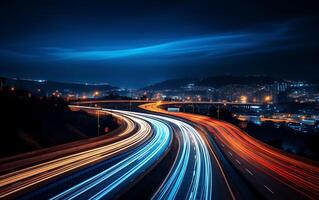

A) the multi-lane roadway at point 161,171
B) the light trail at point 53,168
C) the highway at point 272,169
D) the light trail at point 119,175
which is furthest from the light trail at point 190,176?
the light trail at point 53,168

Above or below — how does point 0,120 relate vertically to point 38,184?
above

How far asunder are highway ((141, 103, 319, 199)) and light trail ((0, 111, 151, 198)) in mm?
12998

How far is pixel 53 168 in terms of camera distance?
28.9 m

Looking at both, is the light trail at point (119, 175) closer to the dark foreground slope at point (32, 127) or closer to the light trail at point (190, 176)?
the light trail at point (190, 176)

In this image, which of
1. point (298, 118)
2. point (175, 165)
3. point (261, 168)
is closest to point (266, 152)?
point (261, 168)

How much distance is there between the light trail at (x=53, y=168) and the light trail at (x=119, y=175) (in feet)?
8.62

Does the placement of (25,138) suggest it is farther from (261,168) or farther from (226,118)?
(226,118)

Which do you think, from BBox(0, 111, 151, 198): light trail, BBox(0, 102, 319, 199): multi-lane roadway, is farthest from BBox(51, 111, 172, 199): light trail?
BBox(0, 111, 151, 198): light trail

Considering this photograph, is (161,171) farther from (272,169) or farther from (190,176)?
(272,169)

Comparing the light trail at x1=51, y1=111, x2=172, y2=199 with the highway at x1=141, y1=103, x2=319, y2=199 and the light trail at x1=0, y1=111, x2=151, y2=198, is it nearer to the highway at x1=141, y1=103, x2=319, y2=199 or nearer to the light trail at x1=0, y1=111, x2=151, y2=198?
the light trail at x1=0, y1=111, x2=151, y2=198

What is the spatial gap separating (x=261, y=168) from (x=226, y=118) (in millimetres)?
69543

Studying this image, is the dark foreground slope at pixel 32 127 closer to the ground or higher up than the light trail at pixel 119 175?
higher up

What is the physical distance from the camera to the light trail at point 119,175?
21.7 m

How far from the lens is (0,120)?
1704 inches
